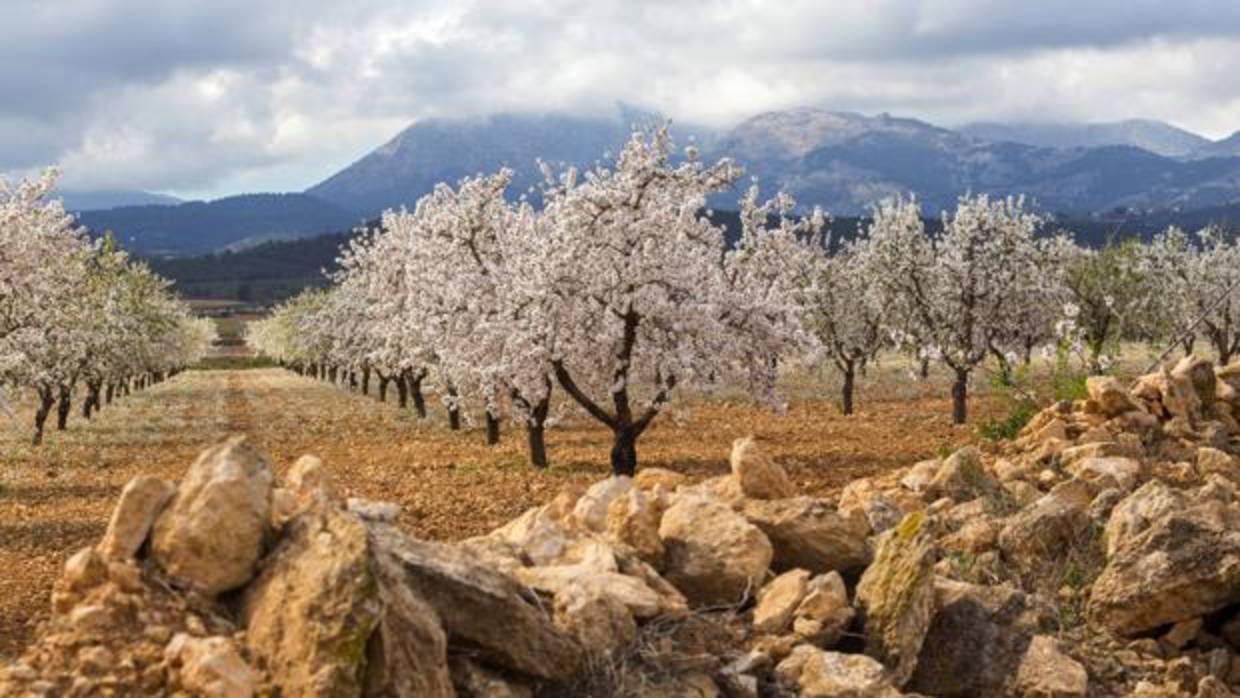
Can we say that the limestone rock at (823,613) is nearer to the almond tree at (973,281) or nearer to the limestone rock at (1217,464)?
the limestone rock at (1217,464)

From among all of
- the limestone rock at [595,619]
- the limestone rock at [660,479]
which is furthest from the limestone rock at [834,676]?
the limestone rock at [660,479]

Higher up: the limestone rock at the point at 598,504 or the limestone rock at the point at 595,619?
the limestone rock at the point at 598,504

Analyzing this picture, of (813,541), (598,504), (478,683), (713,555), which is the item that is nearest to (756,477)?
(813,541)

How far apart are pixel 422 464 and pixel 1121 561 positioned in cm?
2459

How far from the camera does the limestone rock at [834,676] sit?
30.7 feet

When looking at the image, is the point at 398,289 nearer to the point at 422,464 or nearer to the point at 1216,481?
the point at 422,464

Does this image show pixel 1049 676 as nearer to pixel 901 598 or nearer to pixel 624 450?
pixel 901 598

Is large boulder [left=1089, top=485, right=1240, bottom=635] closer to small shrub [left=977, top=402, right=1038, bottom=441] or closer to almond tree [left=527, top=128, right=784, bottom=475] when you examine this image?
small shrub [left=977, top=402, right=1038, bottom=441]

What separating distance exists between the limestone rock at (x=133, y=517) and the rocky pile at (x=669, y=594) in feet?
0.05

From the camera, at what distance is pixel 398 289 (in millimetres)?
47000

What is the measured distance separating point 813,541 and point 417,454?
27730 mm

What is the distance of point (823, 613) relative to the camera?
34.5 ft

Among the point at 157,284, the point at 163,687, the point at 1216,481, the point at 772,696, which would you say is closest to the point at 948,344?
the point at 1216,481

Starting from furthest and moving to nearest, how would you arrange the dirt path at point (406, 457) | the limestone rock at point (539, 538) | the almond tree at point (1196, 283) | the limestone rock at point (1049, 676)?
the almond tree at point (1196, 283), the dirt path at point (406, 457), the limestone rock at point (539, 538), the limestone rock at point (1049, 676)
